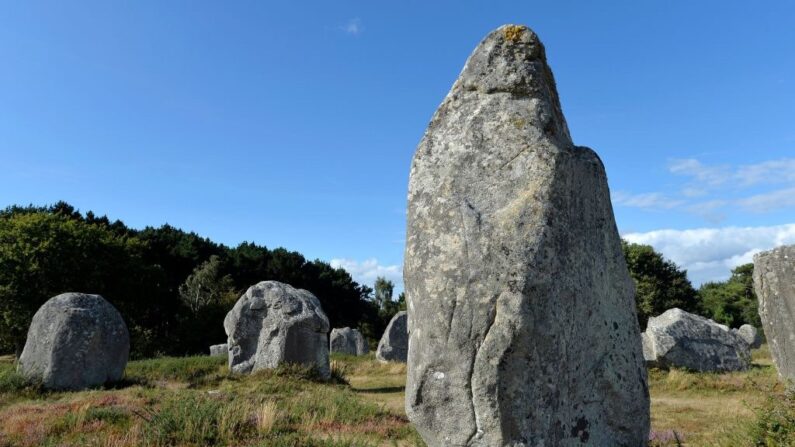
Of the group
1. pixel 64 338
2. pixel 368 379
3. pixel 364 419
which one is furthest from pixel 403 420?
pixel 368 379

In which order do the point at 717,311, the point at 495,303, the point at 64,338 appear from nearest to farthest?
1. the point at 495,303
2. the point at 64,338
3. the point at 717,311

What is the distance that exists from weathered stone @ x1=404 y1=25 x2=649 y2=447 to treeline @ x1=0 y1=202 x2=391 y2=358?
27.6m

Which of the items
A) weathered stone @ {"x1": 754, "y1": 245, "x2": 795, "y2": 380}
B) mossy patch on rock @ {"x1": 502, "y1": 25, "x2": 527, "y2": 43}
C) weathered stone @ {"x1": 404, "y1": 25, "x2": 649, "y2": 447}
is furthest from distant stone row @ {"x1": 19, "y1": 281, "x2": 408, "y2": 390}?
mossy patch on rock @ {"x1": 502, "y1": 25, "x2": 527, "y2": 43}

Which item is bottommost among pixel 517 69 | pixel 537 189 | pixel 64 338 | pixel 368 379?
pixel 368 379

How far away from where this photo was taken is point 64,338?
13.2 meters

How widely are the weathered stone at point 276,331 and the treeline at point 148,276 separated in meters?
15.5

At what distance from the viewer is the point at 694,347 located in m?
15.6

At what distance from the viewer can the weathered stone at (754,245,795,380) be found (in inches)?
348

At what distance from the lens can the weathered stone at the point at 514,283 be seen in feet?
13.1

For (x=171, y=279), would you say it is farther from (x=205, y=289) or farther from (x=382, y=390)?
(x=382, y=390)

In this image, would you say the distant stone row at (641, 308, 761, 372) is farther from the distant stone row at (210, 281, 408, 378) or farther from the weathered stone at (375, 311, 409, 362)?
the weathered stone at (375, 311, 409, 362)

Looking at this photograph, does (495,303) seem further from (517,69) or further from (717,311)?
(717,311)

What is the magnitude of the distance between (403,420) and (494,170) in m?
5.74

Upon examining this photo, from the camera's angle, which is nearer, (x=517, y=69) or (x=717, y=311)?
(x=517, y=69)
